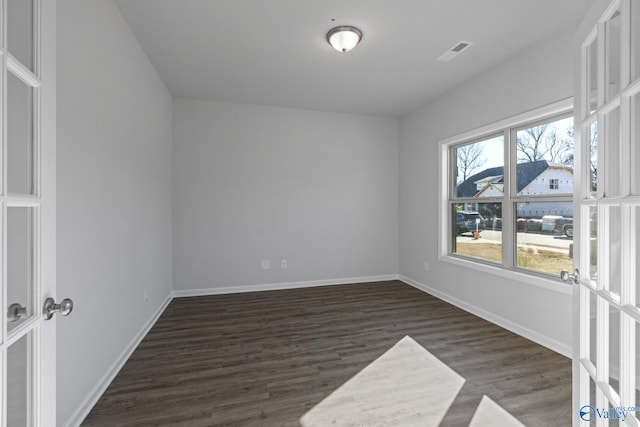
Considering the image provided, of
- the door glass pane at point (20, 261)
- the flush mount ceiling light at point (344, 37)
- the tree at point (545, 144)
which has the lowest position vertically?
the door glass pane at point (20, 261)

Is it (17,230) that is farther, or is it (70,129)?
(70,129)

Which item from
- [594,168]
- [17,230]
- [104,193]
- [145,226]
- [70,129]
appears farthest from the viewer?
[145,226]

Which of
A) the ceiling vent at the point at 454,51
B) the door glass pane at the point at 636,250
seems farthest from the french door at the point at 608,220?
the ceiling vent at the point at 454,51

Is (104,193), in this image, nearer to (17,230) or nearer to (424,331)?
(17,230)

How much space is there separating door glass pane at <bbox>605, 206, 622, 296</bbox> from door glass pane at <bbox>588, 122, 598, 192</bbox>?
→ 0.19 metres

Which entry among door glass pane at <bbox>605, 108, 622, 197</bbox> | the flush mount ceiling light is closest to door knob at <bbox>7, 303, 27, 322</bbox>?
door glass pane at <bbox>605, 108, 622, 197</bbox>

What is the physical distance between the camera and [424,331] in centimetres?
294

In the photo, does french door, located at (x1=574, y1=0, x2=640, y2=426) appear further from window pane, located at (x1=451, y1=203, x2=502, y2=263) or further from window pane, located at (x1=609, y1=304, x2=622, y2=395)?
window pane, located at (x1=451, y1=203, x2=502, y2=263)

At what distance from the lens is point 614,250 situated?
1.00 meters

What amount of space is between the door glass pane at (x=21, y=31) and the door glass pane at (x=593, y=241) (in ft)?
6.42

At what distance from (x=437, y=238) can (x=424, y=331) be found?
1.51m

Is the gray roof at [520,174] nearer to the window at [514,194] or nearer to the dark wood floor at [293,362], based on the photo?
the window at [514,194]

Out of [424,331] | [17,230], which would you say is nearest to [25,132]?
[17,230]

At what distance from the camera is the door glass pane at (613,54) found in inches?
38.3
